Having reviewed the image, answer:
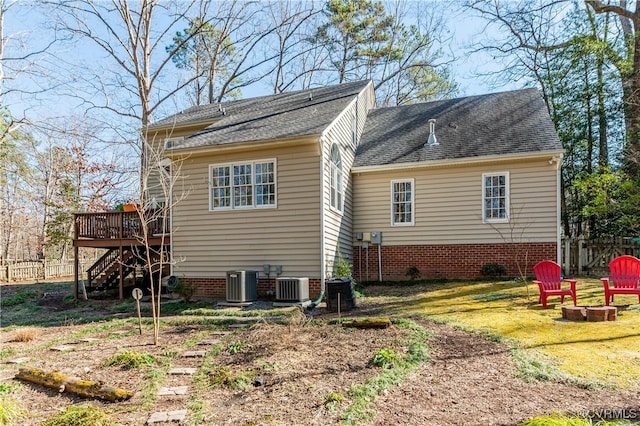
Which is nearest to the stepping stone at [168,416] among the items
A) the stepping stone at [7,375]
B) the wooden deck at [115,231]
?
the stepping stone at [7,375]

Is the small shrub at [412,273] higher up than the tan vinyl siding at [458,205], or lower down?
lower down

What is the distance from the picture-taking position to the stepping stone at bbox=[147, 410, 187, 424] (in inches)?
148

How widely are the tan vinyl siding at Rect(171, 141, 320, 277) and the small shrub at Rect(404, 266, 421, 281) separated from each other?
3.76 metres

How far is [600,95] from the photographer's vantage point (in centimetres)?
1562

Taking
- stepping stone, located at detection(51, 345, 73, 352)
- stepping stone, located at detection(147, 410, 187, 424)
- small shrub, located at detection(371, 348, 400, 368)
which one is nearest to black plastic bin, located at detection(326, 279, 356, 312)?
small shrub, located at detection(371, 348, 400, 368)

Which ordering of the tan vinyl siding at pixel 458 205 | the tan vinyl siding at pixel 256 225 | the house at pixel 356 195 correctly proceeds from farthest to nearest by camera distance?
1. the tan vinyl siding at pixel 458 205
2. the house at pixel 356 195
3. the tan vinyl siding at pixel 256 225

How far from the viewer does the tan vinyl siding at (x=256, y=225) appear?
10.3 metres

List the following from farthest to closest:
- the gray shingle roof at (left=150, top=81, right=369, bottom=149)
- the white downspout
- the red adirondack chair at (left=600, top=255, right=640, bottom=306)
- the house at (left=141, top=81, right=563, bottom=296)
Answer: the gray shingle roof at (left=150, top=81, right=369, bottom=149) < the house at (left=141, top=81, right=563, bottom=296) < the white downspout < the red adirondack chair at (left=600, top=255, right=640, bottom=306)

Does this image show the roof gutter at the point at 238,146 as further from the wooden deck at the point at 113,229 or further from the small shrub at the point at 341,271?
the small shrub at the point at 341,271

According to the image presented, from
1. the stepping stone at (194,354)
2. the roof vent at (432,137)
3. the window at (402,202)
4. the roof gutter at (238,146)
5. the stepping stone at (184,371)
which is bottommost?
the stepping stone at (194,354)

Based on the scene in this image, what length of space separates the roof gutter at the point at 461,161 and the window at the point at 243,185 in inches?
138

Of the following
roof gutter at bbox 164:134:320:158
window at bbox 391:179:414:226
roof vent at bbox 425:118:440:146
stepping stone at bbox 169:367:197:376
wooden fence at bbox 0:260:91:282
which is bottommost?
wooden fence at bbox 0:260:91:282

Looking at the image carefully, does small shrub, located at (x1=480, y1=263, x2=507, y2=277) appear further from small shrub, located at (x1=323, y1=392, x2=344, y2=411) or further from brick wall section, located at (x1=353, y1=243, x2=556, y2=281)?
small shrub, located at (x1=323, y1=392, x2=344, y2=411)

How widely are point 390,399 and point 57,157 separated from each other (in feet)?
87.4
